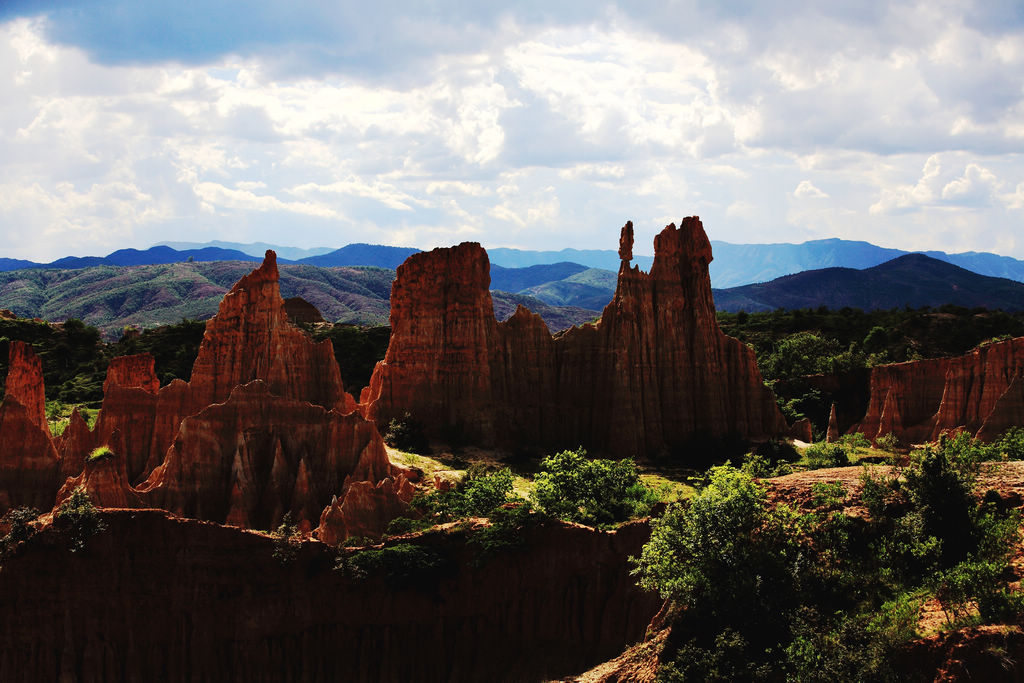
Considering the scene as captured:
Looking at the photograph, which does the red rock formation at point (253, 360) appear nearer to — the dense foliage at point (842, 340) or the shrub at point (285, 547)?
the shrub at point (285, 547)

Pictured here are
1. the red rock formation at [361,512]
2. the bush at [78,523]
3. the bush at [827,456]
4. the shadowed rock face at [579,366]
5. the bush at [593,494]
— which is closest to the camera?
the bush at [78,523]

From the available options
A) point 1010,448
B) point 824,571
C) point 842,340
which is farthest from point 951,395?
point 842,340

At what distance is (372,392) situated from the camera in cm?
6109

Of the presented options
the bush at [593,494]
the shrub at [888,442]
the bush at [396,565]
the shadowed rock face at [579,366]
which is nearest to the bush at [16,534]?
the bush at [396,565]

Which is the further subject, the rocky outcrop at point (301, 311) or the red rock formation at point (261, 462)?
the rocky outcrop at point (301, 311)

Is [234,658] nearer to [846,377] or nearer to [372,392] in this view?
[372,392]

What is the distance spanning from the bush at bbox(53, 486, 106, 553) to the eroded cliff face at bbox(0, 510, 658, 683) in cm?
24

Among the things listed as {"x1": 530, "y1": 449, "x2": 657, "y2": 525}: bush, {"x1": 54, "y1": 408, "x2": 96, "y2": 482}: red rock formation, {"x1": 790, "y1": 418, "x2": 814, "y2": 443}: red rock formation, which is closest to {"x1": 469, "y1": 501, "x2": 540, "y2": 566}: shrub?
{"x1": 530, "y1": 449, "x2": 657, "y2": 525}: bush

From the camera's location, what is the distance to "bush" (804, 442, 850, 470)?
49.4 m

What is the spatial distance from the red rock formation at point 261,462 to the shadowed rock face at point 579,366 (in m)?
15.6

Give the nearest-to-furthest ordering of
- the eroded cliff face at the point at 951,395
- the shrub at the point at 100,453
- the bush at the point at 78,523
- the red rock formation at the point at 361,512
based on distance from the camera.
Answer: the bush at the point at 78,523
the red rock formation at the point at 361,512
the shrub at the point at 100,453
the eroded cliff face at the point at 951,395

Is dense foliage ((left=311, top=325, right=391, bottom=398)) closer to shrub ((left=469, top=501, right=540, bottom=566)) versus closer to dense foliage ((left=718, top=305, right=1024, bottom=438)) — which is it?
dense foliage ((left=718, top=305, right=1024, bottom=438))

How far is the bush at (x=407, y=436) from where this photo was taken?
53.4m

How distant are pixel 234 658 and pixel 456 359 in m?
30.8
